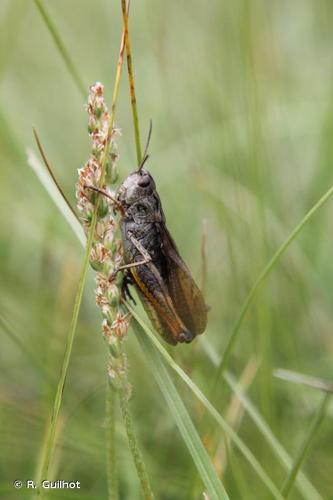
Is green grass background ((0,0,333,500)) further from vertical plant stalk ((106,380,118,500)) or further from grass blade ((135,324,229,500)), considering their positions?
grass blade ((135,324,229,500))

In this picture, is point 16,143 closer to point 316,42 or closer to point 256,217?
point 256,217

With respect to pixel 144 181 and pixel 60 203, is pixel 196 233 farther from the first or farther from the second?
pixel 60 203

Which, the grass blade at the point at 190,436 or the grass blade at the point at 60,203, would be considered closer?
the grass blade at the point at 190,436

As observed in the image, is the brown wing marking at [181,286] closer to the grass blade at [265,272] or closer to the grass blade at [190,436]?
the grass blade at [265,272]

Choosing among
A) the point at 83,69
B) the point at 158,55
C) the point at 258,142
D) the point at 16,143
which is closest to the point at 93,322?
the point at 16,143

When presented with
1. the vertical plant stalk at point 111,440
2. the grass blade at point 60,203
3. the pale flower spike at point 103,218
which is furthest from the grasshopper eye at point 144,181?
the vertical plant stalk at point 111,440

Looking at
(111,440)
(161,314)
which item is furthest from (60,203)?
(111,440)
